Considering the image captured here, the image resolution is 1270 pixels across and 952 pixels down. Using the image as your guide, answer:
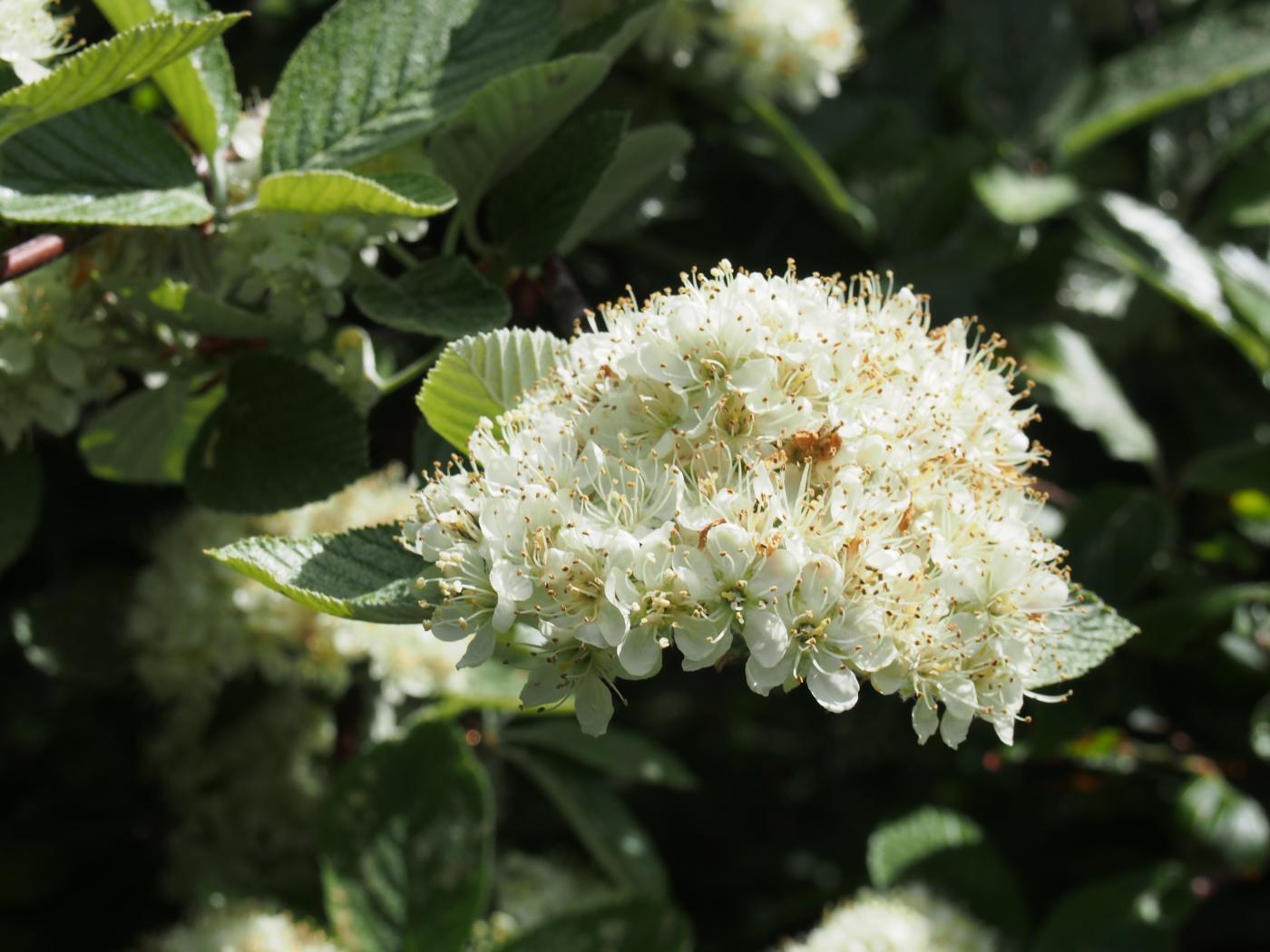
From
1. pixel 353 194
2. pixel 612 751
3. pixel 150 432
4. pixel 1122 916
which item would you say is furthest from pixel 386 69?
pixel 1122 916

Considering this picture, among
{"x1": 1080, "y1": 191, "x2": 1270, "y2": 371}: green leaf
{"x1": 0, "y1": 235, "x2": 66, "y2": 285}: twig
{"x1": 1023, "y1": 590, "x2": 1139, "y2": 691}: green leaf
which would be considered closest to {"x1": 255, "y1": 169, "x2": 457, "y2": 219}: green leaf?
{"x1": 0, "y1": 235, "x2": 66, "y2": 285}: twig

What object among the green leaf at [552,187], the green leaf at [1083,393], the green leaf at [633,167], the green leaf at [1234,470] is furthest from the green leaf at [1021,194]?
the green leaf at [552,187]

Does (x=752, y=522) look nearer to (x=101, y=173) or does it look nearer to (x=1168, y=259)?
(x=101, y=173)

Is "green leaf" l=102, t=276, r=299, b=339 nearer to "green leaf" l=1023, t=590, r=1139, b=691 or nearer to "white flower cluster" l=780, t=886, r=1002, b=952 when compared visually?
"green leaf" l=1023, t=590, r=1139, b=691

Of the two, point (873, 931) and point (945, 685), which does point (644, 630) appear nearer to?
point (945, 685)

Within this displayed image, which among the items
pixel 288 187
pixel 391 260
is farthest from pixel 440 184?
pixel 391 260

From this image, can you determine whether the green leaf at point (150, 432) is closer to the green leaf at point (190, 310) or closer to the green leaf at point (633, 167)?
the green leaf at point (190, 310)

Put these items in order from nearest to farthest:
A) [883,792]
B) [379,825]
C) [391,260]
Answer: [391,260] → [379,825] → [883,792]
